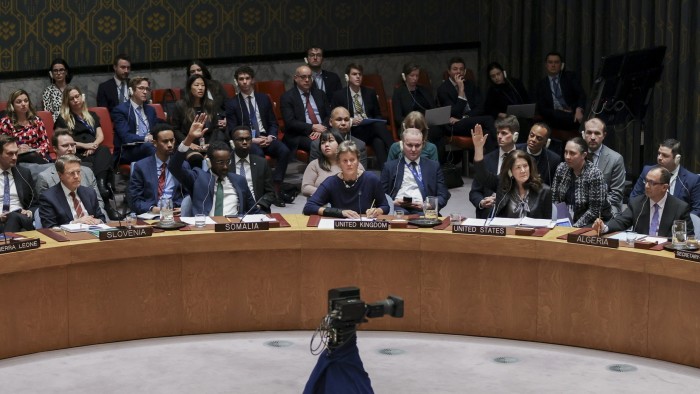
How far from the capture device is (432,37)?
46.8 ft

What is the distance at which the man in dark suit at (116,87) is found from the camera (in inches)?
448

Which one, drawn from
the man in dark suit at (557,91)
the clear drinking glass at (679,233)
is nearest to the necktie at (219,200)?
the clear drinking glass at (679,233)

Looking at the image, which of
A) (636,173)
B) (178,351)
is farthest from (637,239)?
(636,173)

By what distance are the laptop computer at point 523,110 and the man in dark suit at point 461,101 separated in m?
0.39

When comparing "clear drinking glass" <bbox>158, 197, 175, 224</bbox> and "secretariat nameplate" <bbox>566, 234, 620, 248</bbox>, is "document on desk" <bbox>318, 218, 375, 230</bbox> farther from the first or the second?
"secretariat nameplate" <bbox>566, 234, 620, 248</bbox>

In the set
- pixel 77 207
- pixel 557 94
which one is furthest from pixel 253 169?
pixel 557 94

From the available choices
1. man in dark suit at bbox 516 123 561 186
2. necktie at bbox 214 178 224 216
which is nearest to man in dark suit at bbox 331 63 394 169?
man in dark suit at bbox 516 123 561 186

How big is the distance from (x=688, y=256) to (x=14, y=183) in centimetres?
463

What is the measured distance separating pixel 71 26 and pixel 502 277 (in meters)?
5.70

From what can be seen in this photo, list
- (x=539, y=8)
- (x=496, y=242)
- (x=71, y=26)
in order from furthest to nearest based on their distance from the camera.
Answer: (x=539, y=8), (x=71, y=26), (x=496, y=242)

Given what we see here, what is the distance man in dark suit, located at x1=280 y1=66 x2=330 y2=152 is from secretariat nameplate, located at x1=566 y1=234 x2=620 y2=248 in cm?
435

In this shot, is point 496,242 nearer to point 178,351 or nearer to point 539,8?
point 178,351

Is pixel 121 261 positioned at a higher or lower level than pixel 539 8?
lower

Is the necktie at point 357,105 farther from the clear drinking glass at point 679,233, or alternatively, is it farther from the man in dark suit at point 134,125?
the clear drinking glass at point 679,233
